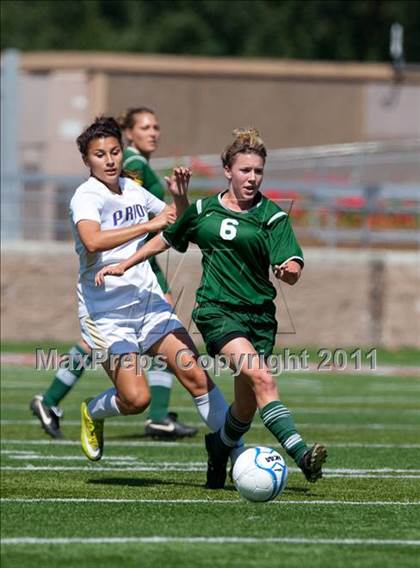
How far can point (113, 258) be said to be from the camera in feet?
29.4

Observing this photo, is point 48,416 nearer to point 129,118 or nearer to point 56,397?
point 56,397

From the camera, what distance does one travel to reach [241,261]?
8281 millimetres

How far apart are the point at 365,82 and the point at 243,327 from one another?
29.5m

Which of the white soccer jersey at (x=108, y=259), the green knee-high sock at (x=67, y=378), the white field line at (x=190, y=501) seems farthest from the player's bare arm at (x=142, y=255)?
the green knee-high sock at (x=67, y=378)

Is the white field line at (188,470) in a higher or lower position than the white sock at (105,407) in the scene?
lower

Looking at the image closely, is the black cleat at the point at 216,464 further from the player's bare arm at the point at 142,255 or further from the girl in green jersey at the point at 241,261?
the player's bare arm at the point at 142,255

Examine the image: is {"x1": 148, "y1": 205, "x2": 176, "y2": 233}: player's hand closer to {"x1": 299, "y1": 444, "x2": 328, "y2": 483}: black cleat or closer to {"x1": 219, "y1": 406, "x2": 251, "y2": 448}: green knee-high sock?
{"x1": 219, "y1": 406, "x2": 251, "y2": 448}: green knee-high sock

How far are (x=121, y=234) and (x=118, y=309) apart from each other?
0.55 m

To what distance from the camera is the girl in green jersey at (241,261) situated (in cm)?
814

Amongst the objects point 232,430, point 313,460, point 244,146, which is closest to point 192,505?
point 313,460

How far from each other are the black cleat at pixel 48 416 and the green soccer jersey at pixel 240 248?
3330mm

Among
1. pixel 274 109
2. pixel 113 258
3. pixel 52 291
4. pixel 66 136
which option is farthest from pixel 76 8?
pixel 113 258

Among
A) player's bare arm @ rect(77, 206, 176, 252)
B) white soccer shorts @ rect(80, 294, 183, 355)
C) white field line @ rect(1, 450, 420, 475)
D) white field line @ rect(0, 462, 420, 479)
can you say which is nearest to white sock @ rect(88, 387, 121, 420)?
white soccer shorts @ rect(80, 294, 183, 355)

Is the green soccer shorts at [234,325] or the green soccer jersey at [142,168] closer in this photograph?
the green soccer shorts at [234,325]
